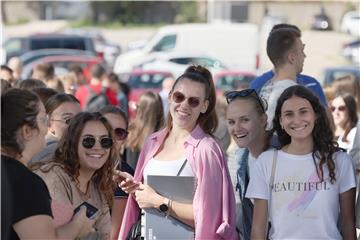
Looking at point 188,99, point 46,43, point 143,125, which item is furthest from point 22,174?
point 46,43

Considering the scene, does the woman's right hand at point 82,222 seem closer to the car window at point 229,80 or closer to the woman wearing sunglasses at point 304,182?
the woman wearing sunglasses at point 304,182

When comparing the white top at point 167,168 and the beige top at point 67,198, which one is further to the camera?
the white top at point 167,168

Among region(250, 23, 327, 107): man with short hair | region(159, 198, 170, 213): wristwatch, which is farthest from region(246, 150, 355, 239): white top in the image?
region(250, 23, 327, 107): man with short hair

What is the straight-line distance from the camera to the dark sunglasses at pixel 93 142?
475 centimetres

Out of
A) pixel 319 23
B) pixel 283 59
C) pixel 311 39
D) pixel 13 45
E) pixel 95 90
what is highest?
pixel 283 59

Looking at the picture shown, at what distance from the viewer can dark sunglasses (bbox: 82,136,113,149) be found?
4.75m

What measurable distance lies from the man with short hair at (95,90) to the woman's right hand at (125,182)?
21.5 feet

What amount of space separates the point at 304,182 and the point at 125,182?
977mm

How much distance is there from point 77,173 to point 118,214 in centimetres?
85

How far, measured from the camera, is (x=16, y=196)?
3.58 meters

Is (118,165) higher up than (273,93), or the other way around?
(273,93)

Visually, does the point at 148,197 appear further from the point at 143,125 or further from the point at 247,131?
the point at 143,125

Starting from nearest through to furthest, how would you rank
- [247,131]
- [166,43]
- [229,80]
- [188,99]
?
[188,99], [247,131], [229,80], [166,43]

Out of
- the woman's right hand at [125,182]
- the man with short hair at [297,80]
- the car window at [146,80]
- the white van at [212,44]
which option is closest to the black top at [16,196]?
the woman's right hand at [125,182]
